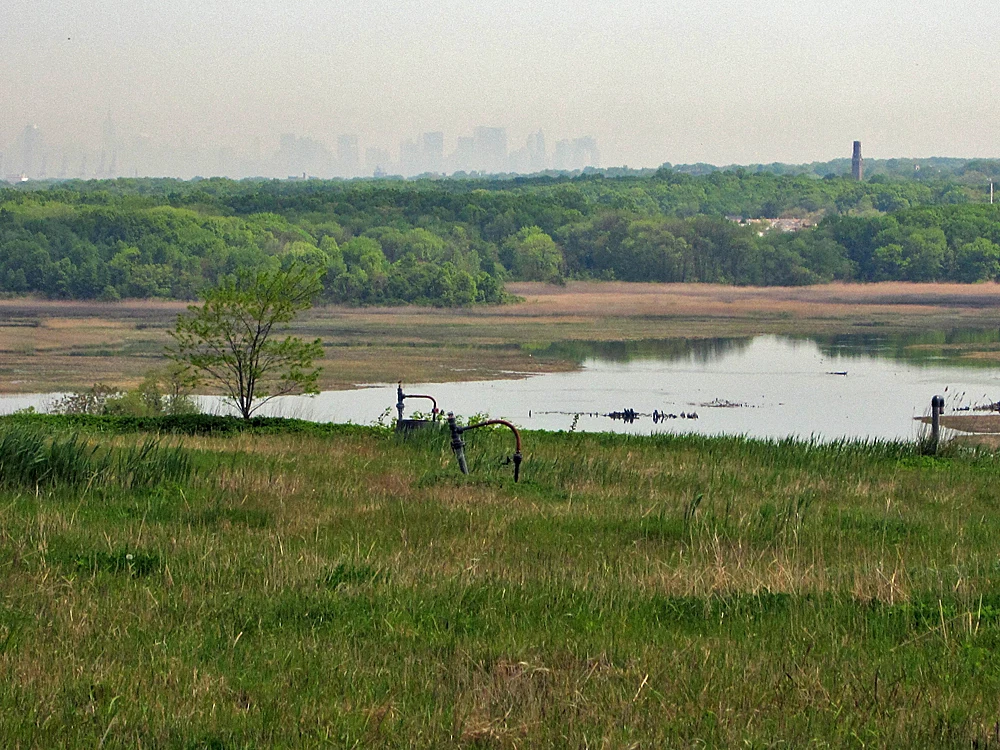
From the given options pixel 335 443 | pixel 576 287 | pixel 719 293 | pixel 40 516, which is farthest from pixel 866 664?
pixel 576 287

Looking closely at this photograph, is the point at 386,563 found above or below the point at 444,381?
above

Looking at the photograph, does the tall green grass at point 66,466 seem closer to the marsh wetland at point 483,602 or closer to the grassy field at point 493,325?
the marsh wetland at point 483,602

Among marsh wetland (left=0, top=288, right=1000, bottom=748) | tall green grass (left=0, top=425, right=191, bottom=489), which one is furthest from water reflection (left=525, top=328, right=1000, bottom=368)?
tall green grass (left=0, top=425, right=191, bottom=489)

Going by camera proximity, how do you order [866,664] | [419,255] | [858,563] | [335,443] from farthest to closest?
[419,255]
[335,443]
[858,563]
[866,664]

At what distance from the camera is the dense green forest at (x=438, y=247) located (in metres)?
130

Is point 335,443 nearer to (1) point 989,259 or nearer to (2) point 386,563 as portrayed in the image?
(2) point 386,563

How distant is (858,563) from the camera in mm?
9289

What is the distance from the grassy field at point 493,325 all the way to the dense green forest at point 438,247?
4.08 metres

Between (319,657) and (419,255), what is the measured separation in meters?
139

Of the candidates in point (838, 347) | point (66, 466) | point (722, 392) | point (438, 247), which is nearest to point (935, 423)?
point (66, 466)

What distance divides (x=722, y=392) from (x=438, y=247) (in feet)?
283

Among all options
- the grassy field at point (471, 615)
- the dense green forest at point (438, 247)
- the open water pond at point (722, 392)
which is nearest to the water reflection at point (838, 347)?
the open water pond at point (722, 392)

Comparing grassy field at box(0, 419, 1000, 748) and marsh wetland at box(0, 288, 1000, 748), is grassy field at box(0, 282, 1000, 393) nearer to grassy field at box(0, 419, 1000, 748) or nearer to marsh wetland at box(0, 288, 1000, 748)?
marsh wetland at box(0, 288, 1000, 748)

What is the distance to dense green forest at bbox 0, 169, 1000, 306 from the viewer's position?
129500 mm
